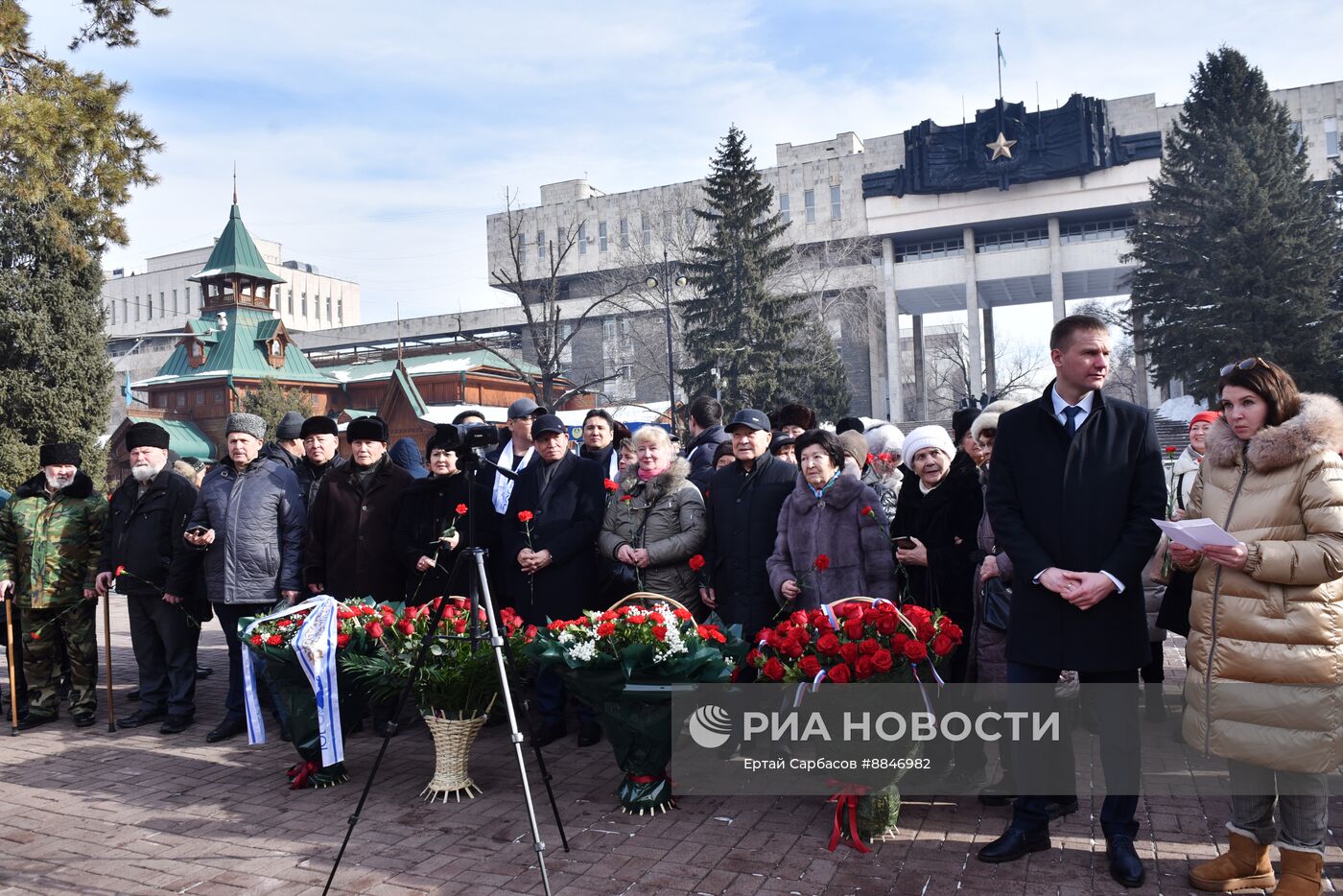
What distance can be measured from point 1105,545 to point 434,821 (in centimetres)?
341

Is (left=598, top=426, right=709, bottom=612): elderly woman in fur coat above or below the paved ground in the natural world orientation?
above

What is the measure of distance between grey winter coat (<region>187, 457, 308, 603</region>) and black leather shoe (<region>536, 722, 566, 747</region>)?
81.9 inches

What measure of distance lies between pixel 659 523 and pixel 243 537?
9.74 feet

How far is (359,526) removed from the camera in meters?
7.00

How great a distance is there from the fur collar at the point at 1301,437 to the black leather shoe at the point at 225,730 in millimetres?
6388

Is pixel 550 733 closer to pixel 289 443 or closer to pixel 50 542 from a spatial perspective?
pixel 289 443

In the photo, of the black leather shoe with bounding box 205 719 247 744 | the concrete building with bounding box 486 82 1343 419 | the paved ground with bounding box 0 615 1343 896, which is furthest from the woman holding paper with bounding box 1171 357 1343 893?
the concrete building with bounding box 486 82 1343 419

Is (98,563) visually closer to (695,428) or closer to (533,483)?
(533,483)

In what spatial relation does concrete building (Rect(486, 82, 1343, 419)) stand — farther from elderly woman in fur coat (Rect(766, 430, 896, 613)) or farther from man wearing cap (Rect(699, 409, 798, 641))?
elderly woman in fur coat (Rect(766, 430, 896, 613))

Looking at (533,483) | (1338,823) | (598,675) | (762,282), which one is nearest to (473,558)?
(598,675)

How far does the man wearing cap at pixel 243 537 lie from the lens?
279 inches

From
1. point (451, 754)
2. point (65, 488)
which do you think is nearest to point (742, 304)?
point (65, 488)

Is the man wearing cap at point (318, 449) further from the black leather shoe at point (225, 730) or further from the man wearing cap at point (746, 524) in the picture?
the man wearing cap at point (746, 524)

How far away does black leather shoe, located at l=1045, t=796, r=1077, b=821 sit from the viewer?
4.67 meters
